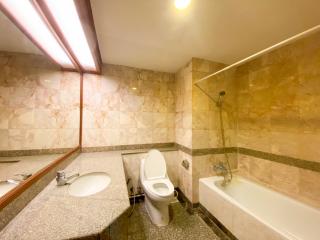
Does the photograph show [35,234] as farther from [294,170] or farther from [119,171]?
[294,170]

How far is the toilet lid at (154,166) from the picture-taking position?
7.13ft

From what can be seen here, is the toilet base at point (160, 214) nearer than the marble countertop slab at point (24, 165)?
No

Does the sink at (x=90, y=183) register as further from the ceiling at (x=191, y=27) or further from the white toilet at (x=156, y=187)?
the ceiling at (x=191, y=27)

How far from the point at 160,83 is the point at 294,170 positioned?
2.22 meters

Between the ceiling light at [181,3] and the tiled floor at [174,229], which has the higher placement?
the ceiling light at [181,3]

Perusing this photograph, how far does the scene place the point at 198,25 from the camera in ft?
4.67

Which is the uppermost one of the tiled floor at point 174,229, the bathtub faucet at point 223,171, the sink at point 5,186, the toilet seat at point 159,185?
the sink at point 5,186

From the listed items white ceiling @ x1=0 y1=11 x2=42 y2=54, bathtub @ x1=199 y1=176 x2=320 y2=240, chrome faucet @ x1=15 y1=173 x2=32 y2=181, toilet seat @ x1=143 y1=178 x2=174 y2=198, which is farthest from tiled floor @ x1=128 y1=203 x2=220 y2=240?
white ceiling @ x1=0 y1=11 x2=42 y2=54

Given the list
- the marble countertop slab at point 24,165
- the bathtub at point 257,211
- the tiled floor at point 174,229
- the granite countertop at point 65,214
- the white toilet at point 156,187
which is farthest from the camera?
the white toilet at point 156,187

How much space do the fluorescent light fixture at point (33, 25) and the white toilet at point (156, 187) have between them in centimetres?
170

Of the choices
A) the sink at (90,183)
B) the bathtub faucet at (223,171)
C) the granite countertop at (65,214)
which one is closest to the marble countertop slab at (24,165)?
the granite countertop at (65,214)

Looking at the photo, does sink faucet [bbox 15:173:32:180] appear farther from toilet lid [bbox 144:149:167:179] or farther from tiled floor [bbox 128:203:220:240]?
toilet lid [bbox 144:149:167:179]

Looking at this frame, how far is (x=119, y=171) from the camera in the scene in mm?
1517

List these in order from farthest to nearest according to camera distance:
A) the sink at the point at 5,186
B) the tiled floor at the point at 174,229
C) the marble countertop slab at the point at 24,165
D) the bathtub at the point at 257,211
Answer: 1. the tiled floor at the point at 174,229
2. the bathtub at the point at 257,211
3. the marble countertop slab at the point at 24,165
4. the sink at the point at 5,186
